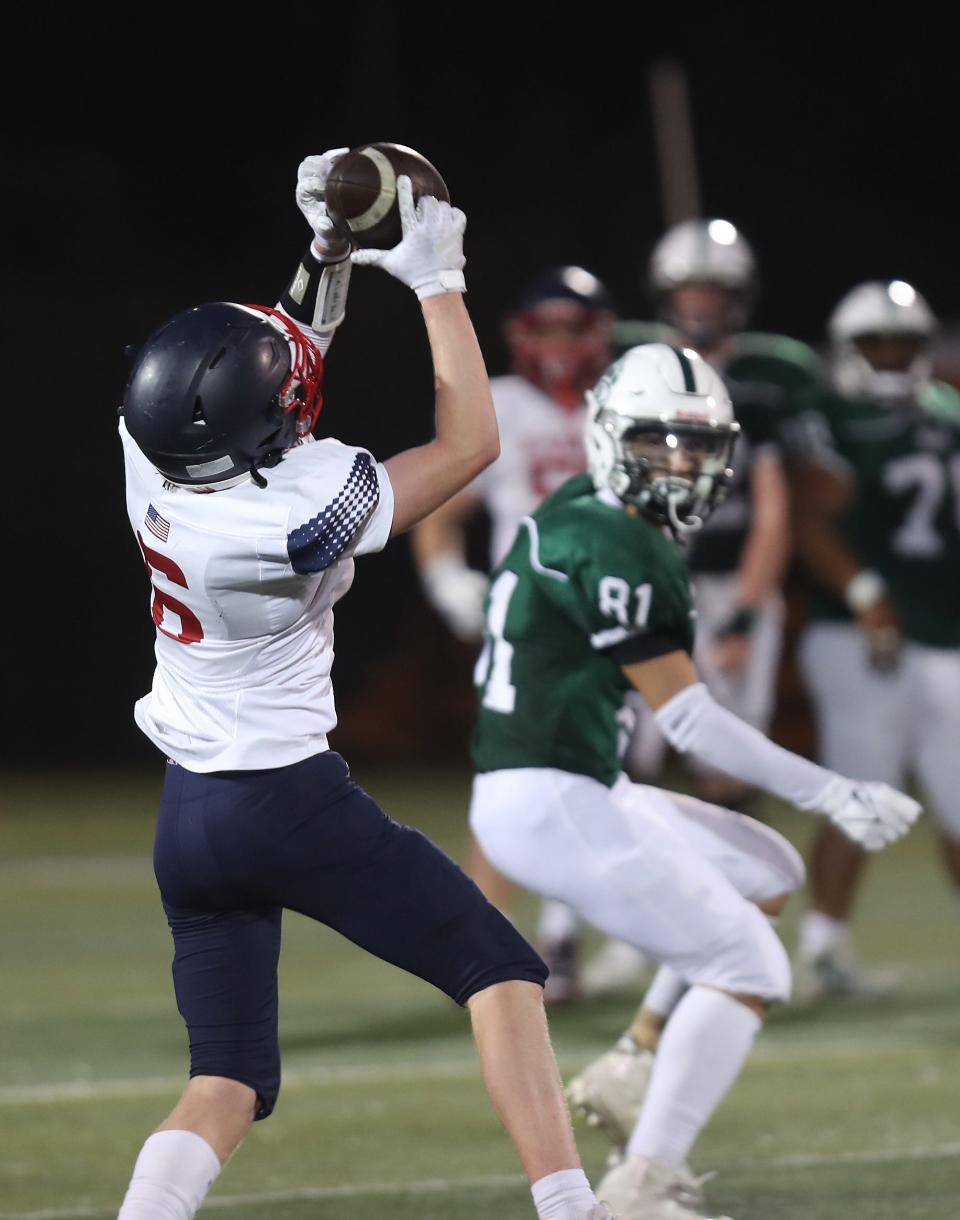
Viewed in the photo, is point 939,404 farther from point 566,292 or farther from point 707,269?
point 566,292

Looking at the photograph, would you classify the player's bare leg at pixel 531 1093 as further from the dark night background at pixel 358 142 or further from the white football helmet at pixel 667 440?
the dark night background at pixel 358 142

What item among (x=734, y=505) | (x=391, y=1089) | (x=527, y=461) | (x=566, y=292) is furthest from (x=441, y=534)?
(x=391, y=1089)

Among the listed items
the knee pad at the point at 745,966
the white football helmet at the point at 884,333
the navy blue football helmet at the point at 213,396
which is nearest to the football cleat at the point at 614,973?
the white football helmet at the point at 884,333

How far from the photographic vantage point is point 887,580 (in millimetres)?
6648

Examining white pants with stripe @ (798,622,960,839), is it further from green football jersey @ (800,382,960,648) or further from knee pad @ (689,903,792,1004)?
knee pad @ (689,903,792,1004)

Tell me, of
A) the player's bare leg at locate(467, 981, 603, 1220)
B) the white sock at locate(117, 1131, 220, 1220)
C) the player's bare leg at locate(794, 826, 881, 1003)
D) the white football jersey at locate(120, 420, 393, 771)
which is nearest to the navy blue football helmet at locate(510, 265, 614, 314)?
the player's bare leg at locate(794, 826, 881, 1003)

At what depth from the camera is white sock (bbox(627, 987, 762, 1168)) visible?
3.67 meters

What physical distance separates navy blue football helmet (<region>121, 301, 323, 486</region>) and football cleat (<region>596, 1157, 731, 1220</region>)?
1452 mm

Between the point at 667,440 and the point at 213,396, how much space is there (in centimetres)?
119

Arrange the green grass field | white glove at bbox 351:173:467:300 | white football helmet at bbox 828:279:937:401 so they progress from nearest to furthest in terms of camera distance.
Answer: white glove at bbox 351:173:467:300 < the green grass field < white football helmet at bbox 828:279:937:401

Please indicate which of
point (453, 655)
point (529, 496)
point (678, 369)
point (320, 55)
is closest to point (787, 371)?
point (529, 496)

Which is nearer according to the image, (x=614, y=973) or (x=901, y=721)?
(x=614, y=973)

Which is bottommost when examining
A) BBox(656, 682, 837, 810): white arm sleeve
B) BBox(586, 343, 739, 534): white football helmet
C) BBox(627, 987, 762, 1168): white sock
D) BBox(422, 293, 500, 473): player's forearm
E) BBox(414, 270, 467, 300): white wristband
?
BBox(627, 987, 762, 1168): white sock

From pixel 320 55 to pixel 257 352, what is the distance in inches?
596
